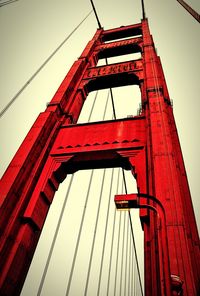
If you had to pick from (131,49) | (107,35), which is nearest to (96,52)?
(131,49)

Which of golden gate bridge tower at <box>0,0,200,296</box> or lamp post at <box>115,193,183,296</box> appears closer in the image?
lamp post at <box>115,193,183,296</box>

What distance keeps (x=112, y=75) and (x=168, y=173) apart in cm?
542

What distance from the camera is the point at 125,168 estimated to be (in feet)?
19.1

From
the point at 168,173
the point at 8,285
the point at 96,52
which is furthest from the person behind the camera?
the point at 96,52

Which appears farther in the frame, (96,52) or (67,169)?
(96,52)

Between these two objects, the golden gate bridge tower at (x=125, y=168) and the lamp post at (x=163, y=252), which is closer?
the lamp post at (x=163, y=252)

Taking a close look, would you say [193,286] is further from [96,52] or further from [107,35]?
[107,35]

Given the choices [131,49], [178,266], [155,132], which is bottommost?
[178,266]

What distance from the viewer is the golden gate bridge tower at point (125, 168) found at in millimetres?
3188

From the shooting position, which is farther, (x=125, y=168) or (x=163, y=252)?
(x=125, y=168)

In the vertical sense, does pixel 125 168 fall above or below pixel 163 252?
above

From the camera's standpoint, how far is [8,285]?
3.87 m

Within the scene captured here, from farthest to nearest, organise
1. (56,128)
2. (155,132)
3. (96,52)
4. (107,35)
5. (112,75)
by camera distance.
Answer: (107,35) → (96,52) → (112,75) → (56,128) → (155,132)

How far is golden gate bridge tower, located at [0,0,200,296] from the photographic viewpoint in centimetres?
319
